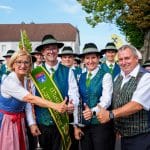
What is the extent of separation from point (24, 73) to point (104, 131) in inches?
59.9

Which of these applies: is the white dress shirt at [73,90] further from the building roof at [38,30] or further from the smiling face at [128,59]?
the building roof at [38,30]

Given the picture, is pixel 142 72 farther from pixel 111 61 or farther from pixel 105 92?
pixel 111 61

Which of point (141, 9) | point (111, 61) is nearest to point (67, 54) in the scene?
point (111, 61)

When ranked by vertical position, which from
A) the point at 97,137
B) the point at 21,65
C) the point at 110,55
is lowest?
the point at 97,137

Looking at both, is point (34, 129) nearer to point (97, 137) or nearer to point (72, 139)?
point (97, 137)

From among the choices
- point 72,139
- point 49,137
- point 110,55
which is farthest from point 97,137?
point 110,55

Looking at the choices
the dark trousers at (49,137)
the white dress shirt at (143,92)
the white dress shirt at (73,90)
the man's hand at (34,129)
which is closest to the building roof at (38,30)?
the white dress shirt at (73,90)

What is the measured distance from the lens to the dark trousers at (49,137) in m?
6.25

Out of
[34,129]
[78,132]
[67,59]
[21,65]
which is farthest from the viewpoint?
[67,59]

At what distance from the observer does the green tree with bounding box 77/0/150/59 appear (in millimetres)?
30047

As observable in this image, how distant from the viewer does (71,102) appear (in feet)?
19.0

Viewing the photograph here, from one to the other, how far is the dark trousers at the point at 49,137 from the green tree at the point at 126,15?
79.4 feet

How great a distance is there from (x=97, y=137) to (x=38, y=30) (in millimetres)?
87258

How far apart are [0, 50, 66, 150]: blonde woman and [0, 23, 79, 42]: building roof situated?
84.3 metres
